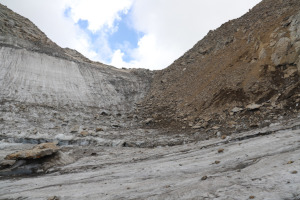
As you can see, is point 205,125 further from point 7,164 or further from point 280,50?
point 7,164

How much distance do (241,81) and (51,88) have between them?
52.0 feet

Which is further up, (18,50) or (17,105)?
(18,50)

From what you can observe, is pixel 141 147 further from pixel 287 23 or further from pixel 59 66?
pixel 59 66

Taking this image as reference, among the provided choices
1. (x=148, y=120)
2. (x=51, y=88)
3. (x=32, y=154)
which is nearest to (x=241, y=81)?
(x=148, y=120)

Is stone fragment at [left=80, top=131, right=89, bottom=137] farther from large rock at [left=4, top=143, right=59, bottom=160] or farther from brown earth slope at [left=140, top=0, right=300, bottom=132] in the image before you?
brown earth slope at [left=140, top=0, right=300, bottom=132]

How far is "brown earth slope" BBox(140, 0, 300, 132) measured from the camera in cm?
1221

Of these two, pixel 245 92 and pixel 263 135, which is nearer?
pixel 263 135

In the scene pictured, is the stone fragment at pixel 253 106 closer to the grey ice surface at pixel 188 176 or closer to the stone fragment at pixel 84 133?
the grey ice surface at pixel 188 176

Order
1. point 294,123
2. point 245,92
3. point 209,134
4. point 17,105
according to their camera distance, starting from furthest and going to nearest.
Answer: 1. point 17,105
2. point 245,92
3. point 209,134
4. point 294,123

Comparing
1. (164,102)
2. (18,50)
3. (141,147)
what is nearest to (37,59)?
(18,50)

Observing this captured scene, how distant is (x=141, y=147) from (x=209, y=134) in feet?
12.3

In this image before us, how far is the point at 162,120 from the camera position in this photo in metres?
17.5

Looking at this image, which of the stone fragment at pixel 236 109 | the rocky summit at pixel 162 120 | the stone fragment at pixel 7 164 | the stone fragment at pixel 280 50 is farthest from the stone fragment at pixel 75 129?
the stone fragment at pixel 280 50

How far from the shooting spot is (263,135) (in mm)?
8898
